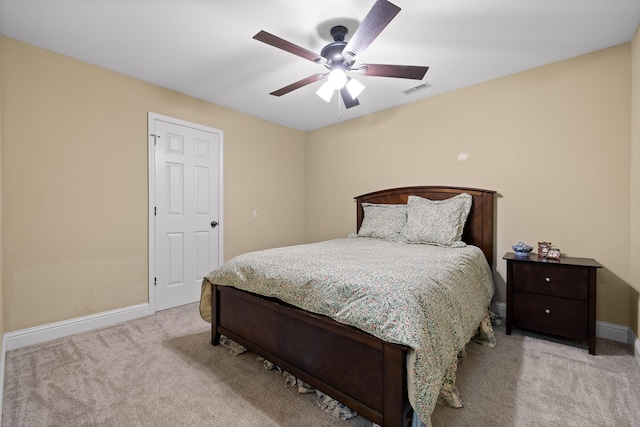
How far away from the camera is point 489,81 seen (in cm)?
292

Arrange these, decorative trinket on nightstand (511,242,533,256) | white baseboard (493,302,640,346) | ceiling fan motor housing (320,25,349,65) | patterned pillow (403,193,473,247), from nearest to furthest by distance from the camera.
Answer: ceiling fan motor housing (320,25,349,65)
white baseboard (493,302,640,346)
decorative trinket on nightstand (511,242,533,256)
patterned pillow (403,193,473,247)

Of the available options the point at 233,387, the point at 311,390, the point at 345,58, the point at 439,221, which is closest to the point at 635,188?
the point at 439,221

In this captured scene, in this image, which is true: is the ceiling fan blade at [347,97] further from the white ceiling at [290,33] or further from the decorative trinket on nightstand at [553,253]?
the decorative trinket on nightstand at [553,253]

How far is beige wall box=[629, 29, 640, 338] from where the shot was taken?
81.5 inches

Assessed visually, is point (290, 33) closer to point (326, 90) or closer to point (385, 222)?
point (326, 90)

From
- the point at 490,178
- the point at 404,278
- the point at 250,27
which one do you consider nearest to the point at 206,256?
the point at 250,27

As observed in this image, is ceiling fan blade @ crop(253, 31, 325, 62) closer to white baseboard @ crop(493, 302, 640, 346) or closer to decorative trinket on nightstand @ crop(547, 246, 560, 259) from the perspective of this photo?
decorative trinket on nightstand @ crop(547, 246, 560, 259)

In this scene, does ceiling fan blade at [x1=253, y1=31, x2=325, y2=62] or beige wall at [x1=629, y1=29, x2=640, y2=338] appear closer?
ceiling fan blade at [x1=253, y1=31, x2=325, y2=62]

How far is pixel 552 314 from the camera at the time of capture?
225 centimetres

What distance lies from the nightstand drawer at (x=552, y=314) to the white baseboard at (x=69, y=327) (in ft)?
11.6

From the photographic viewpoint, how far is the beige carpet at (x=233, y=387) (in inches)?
57.6

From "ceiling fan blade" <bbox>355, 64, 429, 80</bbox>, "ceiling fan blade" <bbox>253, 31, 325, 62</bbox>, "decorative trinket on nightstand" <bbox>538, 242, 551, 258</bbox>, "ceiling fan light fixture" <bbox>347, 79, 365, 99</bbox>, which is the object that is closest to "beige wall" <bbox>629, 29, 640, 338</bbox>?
"decorative trinket on nightstand" <bbox>538, 242, 551, 258</bbox>

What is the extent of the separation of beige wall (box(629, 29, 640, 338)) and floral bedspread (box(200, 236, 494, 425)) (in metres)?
1.04

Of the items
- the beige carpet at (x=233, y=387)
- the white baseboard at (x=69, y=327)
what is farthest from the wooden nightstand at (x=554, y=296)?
the white baseboard at (x=69, y=327)
